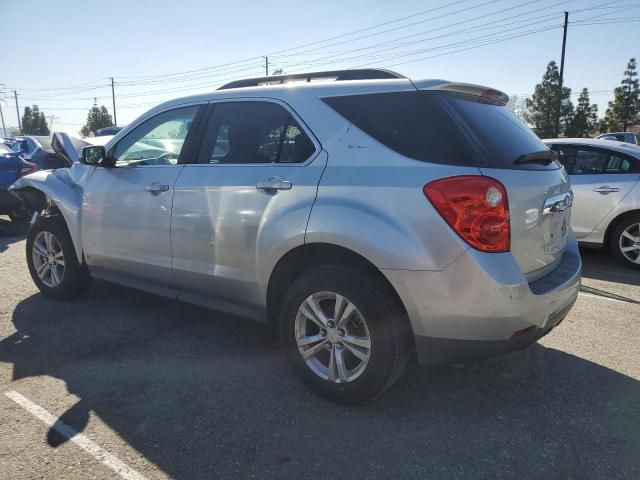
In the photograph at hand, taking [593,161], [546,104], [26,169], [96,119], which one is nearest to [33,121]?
[96,119]

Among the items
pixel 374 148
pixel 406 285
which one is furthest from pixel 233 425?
pixel 374 148

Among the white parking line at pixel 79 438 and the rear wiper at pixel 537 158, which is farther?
the rear wiper at pixel 537 158

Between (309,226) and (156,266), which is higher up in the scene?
(309,226)

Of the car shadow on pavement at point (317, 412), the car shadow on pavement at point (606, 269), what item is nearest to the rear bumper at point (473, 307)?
the car shadow on pavement at point (317, 412)

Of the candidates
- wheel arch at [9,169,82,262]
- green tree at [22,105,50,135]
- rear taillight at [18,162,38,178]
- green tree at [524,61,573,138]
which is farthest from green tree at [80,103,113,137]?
wheel arch at [9,169,82,262]

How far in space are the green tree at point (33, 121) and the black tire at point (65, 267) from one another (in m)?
95.4

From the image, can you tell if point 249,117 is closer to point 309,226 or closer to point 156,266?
point 309,226

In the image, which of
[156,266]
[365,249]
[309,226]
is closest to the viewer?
[365,249]

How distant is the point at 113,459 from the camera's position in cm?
251

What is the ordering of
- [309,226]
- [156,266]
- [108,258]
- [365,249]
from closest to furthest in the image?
[365,249], [309,226], [156,266], [108,258]

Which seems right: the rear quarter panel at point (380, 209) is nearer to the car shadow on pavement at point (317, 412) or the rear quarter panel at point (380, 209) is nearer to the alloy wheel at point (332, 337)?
the alloy wheel at point (332, 337)

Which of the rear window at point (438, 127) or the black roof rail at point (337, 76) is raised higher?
the black roof rail at point (337, 76)

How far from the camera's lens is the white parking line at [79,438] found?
243cm

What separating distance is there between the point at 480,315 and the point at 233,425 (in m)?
1.43
